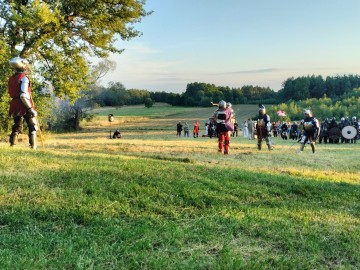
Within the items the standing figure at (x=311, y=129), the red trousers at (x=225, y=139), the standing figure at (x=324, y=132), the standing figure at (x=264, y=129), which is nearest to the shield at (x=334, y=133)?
the standing figure at (x=324, y=132)

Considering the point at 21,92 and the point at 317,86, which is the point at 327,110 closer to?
the point at 317,86

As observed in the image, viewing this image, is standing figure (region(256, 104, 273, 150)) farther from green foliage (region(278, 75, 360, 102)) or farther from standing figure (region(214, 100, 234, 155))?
green foliage (region(278, 75, 360, 102))

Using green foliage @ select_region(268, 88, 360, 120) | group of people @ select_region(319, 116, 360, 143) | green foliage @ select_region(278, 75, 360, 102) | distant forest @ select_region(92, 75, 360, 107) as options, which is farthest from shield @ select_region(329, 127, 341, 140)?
green foliage @ select_region(278, 75, 360, 102)

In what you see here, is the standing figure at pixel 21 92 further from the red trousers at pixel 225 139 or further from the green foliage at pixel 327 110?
the green foliage at pixel 327 110

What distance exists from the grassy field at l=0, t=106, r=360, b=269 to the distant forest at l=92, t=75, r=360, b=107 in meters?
74.9

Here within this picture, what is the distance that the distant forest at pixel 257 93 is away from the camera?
96.1 metres

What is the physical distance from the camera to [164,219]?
17.1ft

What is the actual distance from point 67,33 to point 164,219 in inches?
691

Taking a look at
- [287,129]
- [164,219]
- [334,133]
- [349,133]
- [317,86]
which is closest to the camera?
[164,219]

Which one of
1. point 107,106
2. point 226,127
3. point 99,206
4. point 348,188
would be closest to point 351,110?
A: point 107,106

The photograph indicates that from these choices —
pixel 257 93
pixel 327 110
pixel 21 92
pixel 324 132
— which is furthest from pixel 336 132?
pixel 257 93

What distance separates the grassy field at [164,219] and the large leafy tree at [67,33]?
12.6 m

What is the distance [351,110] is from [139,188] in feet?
218

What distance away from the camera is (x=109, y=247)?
4.07 metres
